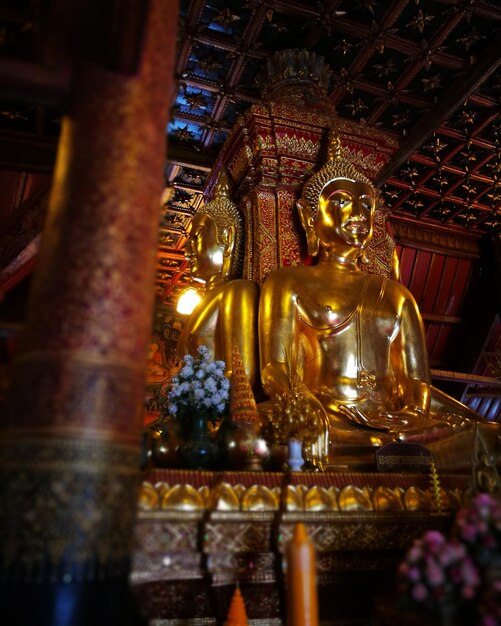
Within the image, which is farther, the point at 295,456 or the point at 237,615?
the point at 295,456

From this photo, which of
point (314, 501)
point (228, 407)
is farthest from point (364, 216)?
point (314, 501)

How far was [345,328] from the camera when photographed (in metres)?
3.44

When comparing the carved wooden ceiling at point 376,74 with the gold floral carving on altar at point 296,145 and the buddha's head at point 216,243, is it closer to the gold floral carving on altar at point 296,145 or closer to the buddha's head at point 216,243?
the buddha's head at point 216,243

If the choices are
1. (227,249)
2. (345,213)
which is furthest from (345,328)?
(227,249)

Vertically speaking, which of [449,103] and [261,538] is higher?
[449,103]

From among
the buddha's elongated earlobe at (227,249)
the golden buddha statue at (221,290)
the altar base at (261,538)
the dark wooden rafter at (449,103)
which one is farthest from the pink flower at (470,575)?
the dark wooden rafter at (449,103)

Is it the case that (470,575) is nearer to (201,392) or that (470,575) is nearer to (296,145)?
(201,392)

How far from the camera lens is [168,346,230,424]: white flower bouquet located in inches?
99.8

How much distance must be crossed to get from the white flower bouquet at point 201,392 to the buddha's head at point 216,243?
4.63ft

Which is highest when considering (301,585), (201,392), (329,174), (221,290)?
(329,174)

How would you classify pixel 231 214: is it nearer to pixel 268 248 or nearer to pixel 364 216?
pixel 268 248

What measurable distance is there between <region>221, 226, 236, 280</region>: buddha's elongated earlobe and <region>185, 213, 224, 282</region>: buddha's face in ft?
0.10

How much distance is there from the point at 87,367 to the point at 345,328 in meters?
2.31

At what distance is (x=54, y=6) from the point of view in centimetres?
185
